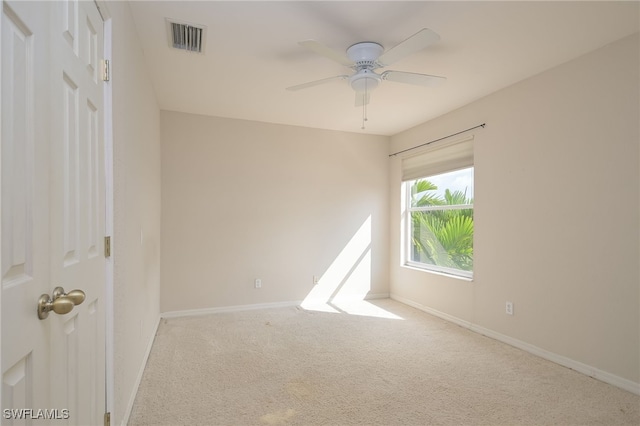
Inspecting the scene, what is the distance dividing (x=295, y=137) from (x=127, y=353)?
334cm

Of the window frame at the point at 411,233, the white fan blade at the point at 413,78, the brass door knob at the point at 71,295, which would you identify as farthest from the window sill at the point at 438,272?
the brass door knob at the point at 71,295

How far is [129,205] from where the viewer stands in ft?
6.60

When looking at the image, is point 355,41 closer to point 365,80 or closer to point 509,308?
point 365,80

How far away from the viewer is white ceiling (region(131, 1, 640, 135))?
6.93ft

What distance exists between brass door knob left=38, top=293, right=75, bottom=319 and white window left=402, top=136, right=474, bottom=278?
3749mm

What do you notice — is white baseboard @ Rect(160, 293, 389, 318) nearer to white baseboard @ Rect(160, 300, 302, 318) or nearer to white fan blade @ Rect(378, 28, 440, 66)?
white baseboard @ Rect(160, 300, 302, 318)

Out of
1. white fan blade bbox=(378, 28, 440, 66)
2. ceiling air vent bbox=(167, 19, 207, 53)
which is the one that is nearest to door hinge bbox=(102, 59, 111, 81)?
→ ceiling air vent bbox=(167, 19, 207, 53)

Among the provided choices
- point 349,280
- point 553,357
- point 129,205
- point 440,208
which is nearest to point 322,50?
point 129,205

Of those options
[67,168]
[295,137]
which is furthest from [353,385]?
[295,137]

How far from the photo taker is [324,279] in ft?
15.6

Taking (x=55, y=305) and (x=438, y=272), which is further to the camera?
(x=438, y=272)

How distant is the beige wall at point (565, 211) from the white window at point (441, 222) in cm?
23

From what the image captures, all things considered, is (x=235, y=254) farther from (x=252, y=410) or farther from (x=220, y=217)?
(x=252, y=410)

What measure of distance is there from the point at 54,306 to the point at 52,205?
0.99ft
